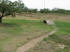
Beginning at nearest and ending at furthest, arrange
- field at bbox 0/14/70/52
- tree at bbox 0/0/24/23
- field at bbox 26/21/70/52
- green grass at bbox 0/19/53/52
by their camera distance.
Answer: field at bbox 26/21/70/52 < field at bbox 0/14/70/52 < green grass at bbox 0/19/53/52 < tree at bbox 0/0/24/23

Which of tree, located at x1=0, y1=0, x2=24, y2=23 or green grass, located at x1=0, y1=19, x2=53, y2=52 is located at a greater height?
tree, located at x1=0, y1=0, x2=24, y2=23

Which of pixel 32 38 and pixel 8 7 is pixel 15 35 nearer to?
pixel 32 38

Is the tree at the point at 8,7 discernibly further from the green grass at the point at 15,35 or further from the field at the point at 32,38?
the green grass at the point at 15,35

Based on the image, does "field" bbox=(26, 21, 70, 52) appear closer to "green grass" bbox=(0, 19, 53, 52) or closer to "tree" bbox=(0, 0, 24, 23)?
"green grass" bbox=(0, 19, 53, 52)

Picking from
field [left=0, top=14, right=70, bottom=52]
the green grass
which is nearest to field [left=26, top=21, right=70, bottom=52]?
field [left=0, top=14, right=70, bottom=52]

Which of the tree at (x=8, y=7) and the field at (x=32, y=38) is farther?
the tree at (x=8, y=7)

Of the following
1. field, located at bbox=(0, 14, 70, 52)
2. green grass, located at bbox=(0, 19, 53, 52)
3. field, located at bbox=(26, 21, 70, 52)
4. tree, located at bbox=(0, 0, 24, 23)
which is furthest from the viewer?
tree, located at bbox=(0, 0, 24, 23)

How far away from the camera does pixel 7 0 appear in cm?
3369

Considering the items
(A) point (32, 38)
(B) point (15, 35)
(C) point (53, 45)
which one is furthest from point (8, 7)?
(C) point (53, 45)

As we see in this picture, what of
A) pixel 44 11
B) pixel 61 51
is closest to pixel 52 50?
pixel 61 51

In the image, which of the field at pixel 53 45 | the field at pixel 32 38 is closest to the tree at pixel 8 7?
the field at pixel 32 38

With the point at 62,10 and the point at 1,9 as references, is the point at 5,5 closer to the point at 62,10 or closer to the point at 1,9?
the point at 1,9

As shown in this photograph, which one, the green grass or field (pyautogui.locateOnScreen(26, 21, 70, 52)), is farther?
the green grass

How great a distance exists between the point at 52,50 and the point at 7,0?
854 inches
